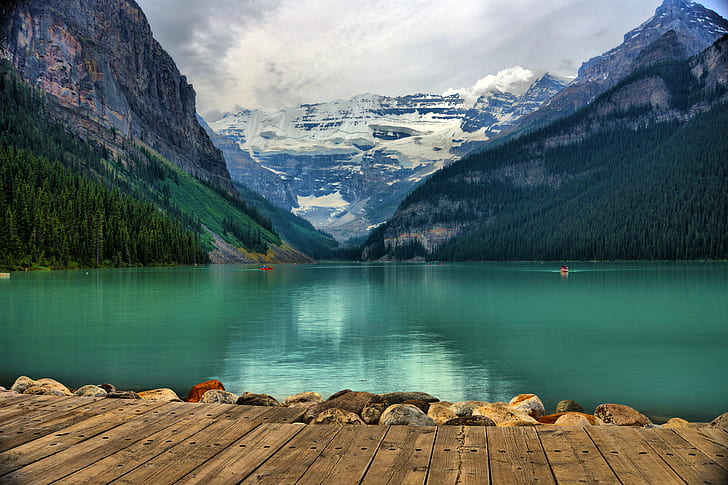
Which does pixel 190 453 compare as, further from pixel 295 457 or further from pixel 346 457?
pixel 346 457

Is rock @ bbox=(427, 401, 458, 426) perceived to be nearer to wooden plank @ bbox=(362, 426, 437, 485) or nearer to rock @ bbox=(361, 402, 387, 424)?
rock @ bbox=(361, 402, 387, 424)

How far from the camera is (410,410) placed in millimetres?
10875

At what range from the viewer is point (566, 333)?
3616cm

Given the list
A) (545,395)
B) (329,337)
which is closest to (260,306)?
(329,337)

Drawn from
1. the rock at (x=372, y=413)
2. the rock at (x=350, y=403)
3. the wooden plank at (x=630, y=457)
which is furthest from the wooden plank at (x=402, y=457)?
the rock at (x=372, y=413)

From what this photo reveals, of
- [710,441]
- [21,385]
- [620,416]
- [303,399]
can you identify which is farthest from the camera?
[21,385]

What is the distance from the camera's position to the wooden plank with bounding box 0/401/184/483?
621cm

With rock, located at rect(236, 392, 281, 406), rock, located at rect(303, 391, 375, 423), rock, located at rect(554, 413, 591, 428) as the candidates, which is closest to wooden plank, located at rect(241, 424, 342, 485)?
rock, located at rect(303, 391, 375, 423)

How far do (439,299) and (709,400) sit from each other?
45.1m

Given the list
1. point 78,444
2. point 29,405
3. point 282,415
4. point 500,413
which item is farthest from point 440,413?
point 29,405

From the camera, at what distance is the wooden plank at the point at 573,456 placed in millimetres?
6234

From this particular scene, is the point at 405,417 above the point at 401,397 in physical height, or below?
above

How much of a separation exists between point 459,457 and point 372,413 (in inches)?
228

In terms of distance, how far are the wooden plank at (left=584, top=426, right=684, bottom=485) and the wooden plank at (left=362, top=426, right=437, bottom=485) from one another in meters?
2.28
